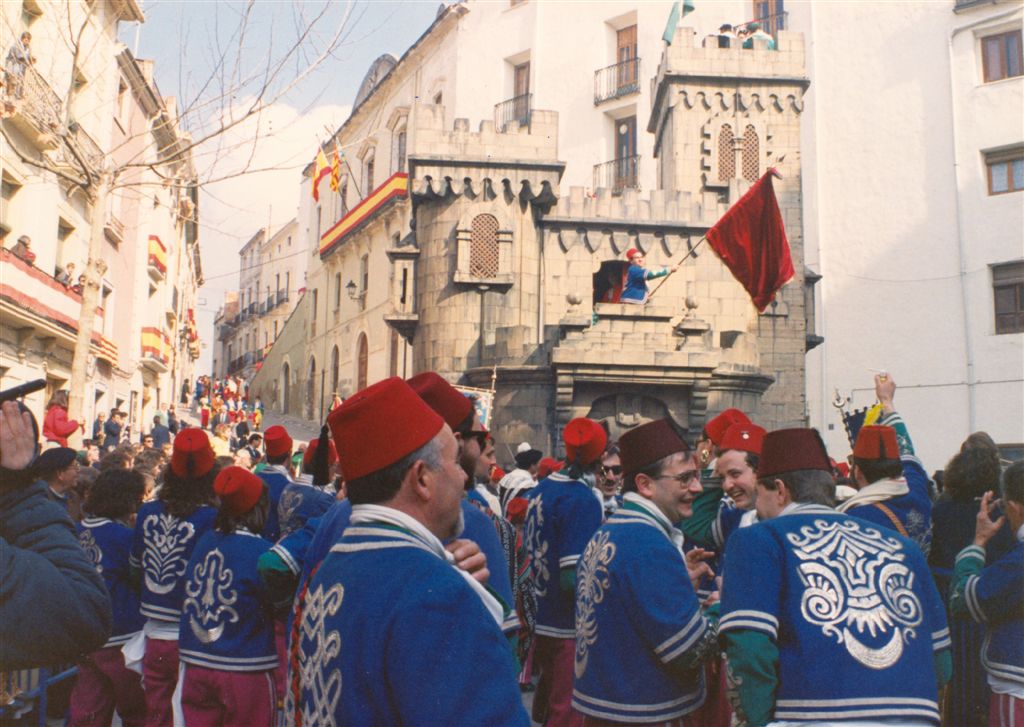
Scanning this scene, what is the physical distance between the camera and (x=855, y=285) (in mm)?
27750

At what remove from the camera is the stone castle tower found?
19.7 metres

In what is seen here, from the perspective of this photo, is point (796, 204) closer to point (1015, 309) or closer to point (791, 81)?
point (791, 81)

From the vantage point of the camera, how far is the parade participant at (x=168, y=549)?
5.05 metres

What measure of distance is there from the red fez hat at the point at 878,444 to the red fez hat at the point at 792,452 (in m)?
1.13

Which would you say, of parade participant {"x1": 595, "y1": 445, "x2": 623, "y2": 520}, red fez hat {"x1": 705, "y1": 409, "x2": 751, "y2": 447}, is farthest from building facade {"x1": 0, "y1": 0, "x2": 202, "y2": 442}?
red fez hat {"x1": 705, "y1": 409, "x2": 751, "y2": 447}

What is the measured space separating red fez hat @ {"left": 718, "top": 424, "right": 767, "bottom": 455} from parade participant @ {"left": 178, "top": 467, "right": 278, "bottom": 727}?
241cm

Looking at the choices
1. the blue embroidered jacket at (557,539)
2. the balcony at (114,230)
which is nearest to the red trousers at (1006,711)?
the blue embroidered jacket at (557,539)

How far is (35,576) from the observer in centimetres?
209

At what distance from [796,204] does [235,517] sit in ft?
61.8

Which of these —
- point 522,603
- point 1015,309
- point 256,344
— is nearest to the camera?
point 522,603

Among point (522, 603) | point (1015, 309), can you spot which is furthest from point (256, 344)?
point (522, 603)

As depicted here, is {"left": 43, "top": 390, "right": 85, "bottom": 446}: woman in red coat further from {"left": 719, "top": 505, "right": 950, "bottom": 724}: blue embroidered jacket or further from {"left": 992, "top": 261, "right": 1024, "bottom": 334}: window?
{"left": 992, "top": 261, "right": 1024, "bottom": 334}: window

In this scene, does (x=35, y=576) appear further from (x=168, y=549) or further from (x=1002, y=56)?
(x=1002, y=56)

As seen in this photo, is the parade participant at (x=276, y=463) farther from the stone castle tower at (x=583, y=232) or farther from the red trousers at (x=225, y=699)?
the stone castle tower at (x=583, y=232)
